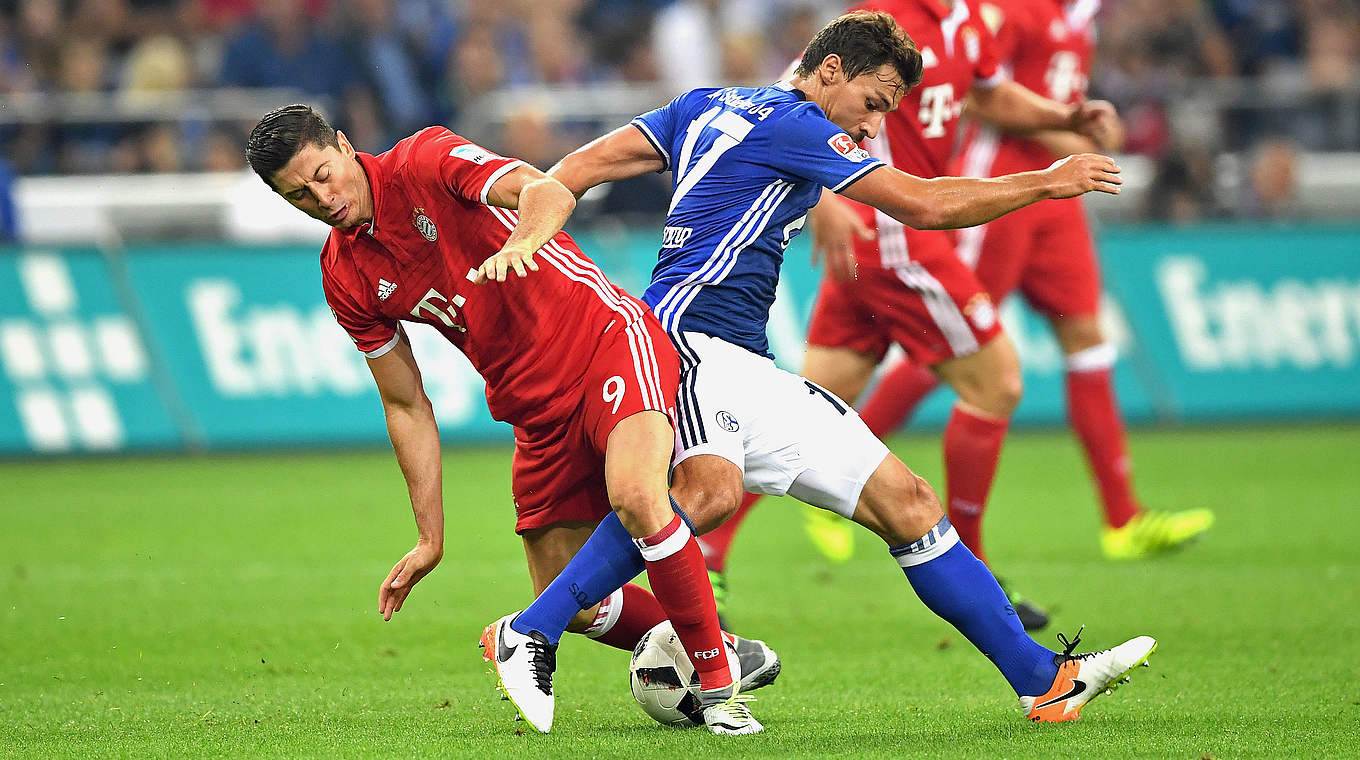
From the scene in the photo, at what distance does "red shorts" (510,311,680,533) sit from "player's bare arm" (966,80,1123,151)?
235 centimetres

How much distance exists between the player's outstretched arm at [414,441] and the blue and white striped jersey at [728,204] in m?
0.76

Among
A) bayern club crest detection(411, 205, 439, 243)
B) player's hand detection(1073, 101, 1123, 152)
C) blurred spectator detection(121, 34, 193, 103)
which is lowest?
blurred spectator detection(121, 34, 193, 103)

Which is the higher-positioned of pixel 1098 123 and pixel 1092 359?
pixel 1098 123

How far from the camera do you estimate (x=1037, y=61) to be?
7441 millimetres

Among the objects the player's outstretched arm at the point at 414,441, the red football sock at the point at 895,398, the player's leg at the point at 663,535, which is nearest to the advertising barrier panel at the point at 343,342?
the red football sock at the point at 895,398

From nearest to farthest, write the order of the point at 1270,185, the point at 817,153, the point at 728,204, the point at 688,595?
the point at 688,595
the point at 817,153
the point at 728,204
the point at 1270,185

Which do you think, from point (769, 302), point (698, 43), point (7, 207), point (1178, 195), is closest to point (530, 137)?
point (698, 43)

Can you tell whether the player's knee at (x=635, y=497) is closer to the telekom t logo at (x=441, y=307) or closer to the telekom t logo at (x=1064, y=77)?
the telekom t logo at (x=441, y=307)

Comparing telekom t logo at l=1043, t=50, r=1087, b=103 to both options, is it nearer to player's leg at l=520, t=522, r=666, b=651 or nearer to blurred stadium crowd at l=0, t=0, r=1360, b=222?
player's leg at l=520, t=522, r=666, b=651

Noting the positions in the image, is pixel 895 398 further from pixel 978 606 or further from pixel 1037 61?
pixel 978 606

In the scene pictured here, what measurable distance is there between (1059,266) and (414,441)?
3.64 m

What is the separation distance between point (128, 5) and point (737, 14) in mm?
5764

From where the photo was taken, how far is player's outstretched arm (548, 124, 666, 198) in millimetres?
4988

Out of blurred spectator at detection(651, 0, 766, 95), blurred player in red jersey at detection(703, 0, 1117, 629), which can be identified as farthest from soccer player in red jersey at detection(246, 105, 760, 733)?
blurred spectator at detection(651, 0, 766, 95)
